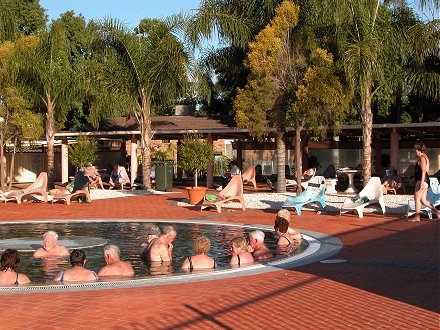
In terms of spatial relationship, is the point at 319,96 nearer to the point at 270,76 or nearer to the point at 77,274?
the point at 270,76

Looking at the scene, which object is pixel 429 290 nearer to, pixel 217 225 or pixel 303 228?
pixel 303 228

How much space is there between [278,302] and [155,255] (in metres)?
3.76

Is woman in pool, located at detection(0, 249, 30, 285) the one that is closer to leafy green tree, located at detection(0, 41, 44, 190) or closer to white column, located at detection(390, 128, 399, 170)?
leafy green tree, located at detection(0, 41, 44, 190)

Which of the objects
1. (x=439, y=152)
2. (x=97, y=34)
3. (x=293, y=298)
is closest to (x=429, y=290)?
(x=293, y=298)

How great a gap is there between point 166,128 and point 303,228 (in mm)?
18271

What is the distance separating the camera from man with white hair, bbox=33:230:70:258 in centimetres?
1156

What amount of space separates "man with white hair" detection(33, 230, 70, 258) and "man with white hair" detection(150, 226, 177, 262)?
5.67 feet

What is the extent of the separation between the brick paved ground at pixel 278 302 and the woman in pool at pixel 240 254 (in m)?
1.04

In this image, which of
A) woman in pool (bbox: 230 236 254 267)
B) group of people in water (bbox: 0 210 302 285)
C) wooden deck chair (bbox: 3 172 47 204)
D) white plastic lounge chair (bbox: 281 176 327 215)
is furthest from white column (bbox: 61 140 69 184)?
woman in pool (bbox: 230 236 254 267)

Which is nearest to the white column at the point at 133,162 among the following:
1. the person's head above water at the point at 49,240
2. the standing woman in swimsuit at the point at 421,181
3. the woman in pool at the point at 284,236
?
the standing woman in swimsuit at the point at 421,181

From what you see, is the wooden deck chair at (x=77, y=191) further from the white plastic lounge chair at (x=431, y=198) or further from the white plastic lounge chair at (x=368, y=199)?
the white plastic lounge chair at (x=431, y=198)

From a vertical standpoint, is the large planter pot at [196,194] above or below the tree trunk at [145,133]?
below

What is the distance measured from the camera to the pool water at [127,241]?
10523 millimetres

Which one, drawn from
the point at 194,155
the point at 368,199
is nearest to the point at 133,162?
the point at 194,155
